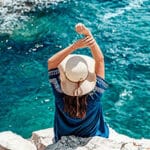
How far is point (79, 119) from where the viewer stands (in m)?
5.10

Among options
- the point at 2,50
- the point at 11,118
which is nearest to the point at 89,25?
the point at 2,50

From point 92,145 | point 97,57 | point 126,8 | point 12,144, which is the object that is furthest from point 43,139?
point 126,8

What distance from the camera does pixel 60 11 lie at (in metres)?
18.8

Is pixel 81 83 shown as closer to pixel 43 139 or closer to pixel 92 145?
pixel 92 145

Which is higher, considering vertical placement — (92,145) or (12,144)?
(92,145)

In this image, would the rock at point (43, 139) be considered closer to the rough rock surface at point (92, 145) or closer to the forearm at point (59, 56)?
the rough rock surface at point (92, 145)

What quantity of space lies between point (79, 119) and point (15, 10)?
570 inches

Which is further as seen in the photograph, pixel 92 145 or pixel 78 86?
pixel 92 145

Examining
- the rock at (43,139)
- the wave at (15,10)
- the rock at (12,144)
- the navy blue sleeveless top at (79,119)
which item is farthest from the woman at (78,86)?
the wave at (15,10)

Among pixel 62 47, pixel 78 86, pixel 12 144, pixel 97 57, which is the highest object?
pixel 97 57

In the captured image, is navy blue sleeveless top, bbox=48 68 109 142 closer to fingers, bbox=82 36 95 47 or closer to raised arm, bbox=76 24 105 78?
raised arm, bbox=76 24 105 78

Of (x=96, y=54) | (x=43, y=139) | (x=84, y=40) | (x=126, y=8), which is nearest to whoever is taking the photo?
(x=84, y=40)

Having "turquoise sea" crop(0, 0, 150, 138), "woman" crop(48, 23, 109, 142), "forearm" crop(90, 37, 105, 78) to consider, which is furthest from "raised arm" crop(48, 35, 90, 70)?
"turquoise sea" crop(0, 0, 150, 138)

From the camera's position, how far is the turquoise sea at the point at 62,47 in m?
12.4
